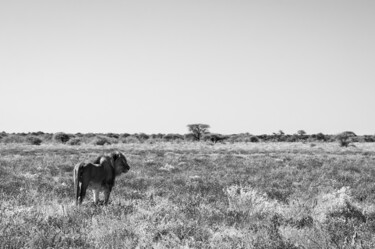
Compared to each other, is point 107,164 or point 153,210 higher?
point 107,164

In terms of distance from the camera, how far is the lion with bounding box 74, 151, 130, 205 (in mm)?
6586

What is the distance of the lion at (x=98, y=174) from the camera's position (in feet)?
21.6

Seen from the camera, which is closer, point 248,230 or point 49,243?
point 49,243

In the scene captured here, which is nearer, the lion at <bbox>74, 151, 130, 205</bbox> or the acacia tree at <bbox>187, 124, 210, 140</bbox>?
the lion at <bbox>74, 151, 130, 205</bbox>

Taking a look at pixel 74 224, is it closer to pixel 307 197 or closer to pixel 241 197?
pixel 241 197

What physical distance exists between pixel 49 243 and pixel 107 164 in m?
2.79

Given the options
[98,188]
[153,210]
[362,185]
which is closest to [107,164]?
[98,188]

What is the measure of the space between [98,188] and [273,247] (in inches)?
156

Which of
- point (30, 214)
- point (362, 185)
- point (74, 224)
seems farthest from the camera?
point (362, 185)

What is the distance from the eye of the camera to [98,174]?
687 cm

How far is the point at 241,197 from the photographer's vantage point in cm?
757

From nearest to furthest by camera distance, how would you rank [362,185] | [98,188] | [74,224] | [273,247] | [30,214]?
[273,247] < [74,224] < [30,214] < [98,188] < [362,185]

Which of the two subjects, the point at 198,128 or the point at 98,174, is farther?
the point at 198,128

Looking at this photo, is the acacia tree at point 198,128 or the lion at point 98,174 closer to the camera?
the lion at point 98,174
